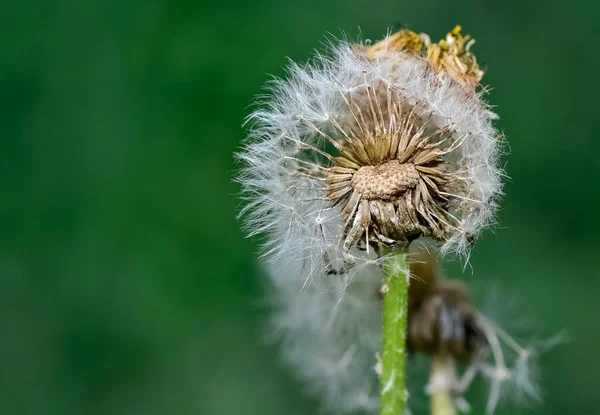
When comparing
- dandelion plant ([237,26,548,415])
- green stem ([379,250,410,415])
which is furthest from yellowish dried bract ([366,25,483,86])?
green stem ([379,250,410,415])

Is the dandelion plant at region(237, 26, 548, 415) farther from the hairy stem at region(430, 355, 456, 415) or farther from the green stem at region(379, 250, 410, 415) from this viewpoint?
the hairy stem at region(430, 355, 456, 415)

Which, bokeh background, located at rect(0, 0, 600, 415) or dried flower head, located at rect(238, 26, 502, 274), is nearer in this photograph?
dried flower head, located at rect(238, 26, 502, 274)

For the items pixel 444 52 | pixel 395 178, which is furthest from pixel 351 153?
pixel 444 52

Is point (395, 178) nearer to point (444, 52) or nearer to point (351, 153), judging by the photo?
point (351, 153)

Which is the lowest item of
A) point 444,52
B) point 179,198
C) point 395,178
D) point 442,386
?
point 442,386

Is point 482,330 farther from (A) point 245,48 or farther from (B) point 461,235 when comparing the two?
(A) point 245,48
